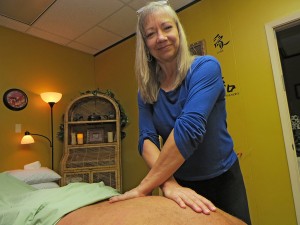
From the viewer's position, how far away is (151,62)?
82cm

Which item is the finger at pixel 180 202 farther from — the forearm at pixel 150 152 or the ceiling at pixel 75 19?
the ceiling at pixel 75 19

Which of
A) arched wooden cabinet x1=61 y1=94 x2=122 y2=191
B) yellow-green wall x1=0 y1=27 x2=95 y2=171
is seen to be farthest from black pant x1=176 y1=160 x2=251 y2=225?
yellow-green wall x1=0 y1=27 x2=95 y2=171

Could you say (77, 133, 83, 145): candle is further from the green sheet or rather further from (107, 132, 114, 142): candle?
the green sheet

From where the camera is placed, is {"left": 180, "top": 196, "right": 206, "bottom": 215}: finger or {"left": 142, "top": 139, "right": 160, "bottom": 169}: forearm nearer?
{"left": 180, "top": 196, "right": 206, "bottom": 215}: finger

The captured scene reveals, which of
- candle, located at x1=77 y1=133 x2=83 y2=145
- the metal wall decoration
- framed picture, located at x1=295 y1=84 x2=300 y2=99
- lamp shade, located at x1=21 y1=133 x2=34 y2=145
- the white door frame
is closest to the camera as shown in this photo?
the white door frame

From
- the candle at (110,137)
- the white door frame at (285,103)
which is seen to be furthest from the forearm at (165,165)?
the candle at (110,137)

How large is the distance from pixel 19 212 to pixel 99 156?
6.70 ft

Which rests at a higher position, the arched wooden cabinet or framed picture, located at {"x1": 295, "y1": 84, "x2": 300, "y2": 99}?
framed picture, located at {"x1": 295, "y1": 84, "x2": 300, "y2": 99}

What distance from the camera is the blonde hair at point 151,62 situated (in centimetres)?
71

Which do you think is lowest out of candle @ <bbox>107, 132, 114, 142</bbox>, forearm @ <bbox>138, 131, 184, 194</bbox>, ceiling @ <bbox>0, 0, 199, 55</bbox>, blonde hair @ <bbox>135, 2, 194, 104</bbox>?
forearm @ <bbox>138, 131, 184, 194</bbox>

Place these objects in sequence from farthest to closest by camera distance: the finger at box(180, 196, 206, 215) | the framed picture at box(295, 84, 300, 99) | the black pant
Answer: the framed picture at box(295, 84, 300, 99) → the black pant → the finger at box(180, 196, 206, 215)

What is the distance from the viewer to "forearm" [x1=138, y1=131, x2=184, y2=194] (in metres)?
0.59

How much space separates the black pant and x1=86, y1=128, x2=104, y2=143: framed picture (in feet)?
7.59

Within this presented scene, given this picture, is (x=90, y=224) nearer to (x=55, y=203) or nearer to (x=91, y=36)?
(x=55, y=203)
